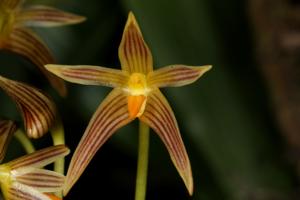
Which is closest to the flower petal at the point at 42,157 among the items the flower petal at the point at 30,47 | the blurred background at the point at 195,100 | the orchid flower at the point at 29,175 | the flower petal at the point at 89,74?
the orchid flower at the point at 29,175

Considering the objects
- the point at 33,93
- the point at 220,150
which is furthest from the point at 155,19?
the point at 33,93

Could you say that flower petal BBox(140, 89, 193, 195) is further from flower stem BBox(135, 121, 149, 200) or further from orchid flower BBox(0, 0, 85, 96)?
orchid flower BBox(0, 0, 85, 96)

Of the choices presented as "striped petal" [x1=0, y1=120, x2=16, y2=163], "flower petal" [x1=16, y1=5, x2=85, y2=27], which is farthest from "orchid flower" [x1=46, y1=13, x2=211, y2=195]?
"flower petal" [x1=16, y1=5, x2=85, y2=27]

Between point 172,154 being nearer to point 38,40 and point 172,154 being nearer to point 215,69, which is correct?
point 38,40

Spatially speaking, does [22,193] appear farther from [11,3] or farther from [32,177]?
[11,3]

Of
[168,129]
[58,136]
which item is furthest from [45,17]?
[168,129]

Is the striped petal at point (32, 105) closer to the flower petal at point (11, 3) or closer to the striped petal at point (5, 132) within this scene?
the striped petal at point (5, 132)
